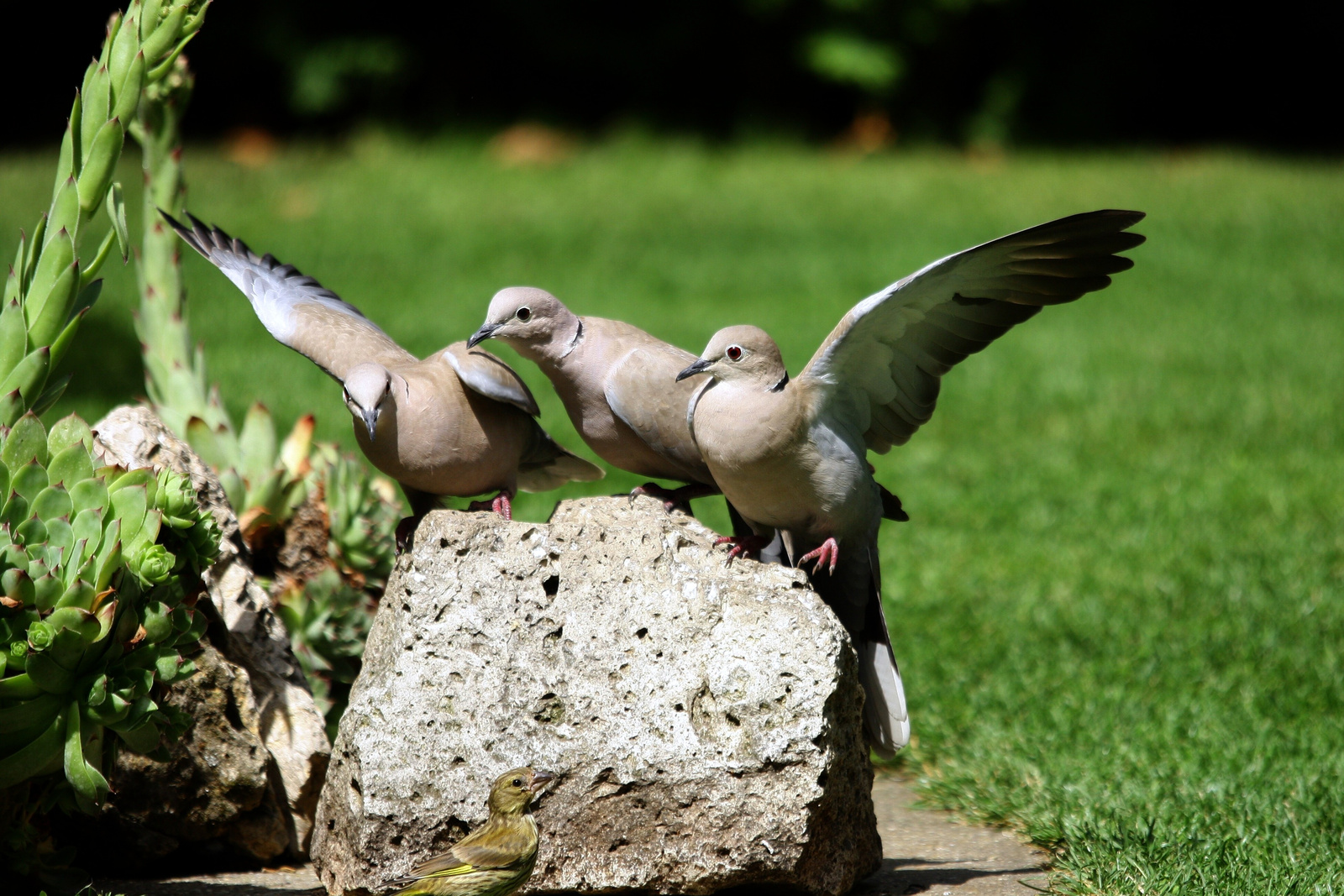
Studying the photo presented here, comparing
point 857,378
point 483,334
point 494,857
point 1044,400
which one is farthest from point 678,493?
point 1044,400

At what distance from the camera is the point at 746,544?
136 inches

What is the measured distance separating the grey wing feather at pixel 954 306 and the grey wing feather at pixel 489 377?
0.78 metres

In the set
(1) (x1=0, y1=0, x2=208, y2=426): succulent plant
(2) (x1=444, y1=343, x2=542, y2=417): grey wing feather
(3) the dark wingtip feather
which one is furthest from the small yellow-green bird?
(3) the dark wingtip feather

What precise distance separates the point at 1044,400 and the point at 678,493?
5.79 metres

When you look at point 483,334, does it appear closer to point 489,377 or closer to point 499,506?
point 489,377

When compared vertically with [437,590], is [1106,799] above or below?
below

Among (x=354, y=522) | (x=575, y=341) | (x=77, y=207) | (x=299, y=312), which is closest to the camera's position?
(x=77, y=207)

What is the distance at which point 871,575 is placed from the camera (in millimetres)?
3607

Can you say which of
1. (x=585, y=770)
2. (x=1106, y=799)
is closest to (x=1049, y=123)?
(x=1106, y=799)

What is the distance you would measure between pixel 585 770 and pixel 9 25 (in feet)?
54.5

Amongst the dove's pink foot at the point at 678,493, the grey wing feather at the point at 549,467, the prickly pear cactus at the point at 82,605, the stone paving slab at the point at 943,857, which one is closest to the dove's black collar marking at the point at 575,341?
the grey wing feather at the point at 549,467

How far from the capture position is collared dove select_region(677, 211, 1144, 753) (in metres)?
3.21

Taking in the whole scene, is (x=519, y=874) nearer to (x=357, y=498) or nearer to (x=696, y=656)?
(x=696, y=656)

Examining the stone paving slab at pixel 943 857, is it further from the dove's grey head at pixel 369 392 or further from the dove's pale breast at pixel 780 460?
the dove's grey head at pixel 369 392
